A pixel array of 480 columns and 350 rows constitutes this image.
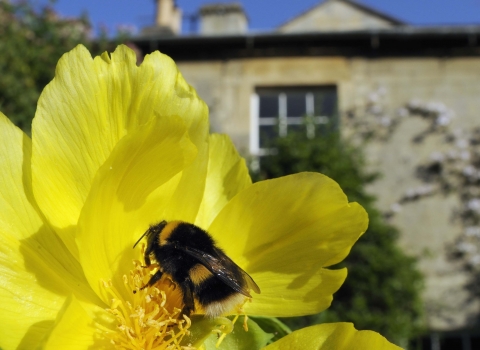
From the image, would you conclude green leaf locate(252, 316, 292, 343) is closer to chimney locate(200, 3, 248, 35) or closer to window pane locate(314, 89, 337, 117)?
window pane locate(314, 89, 337, 117)

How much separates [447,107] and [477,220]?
5.44 ft

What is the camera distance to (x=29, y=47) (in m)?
6.10

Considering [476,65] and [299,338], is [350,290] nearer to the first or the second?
[476,65]

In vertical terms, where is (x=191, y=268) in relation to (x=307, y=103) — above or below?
above

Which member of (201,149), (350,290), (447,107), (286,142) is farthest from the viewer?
(447,107)

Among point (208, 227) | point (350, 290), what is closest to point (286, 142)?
point (350, 290)

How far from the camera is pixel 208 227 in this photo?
3.06ft

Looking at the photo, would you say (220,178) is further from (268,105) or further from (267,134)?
(268,105)

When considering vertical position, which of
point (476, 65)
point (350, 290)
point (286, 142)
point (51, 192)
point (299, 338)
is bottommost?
point (350, 290)

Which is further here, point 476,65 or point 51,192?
point 476,65

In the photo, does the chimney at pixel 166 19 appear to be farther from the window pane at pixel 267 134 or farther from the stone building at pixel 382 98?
the window pane at pixel 267 134

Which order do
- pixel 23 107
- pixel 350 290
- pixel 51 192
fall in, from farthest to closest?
1. pixel 350 290
2. pixel 23 107
3. pixel 51 192

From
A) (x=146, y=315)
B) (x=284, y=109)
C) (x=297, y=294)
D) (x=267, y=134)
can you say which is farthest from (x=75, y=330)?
(x=284, y=109)


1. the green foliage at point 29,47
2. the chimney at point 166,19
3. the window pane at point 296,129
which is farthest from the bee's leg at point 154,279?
the chimney at point 166,19
